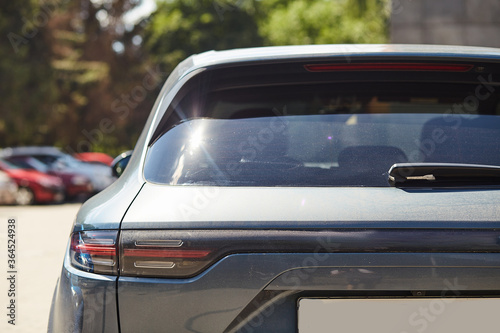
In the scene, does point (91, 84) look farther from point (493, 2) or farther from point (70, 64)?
point (493, 2)

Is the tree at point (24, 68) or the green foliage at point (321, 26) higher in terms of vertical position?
the green foliage at point (321, 26)

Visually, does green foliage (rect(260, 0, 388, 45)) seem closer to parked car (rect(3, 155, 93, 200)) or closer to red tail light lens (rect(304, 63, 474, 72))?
parked car (rect(3, 155, 93, 200))

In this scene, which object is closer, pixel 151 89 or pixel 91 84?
pixel 91 84

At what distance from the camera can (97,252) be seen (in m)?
2.12

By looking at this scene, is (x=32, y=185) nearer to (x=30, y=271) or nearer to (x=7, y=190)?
(x=7, y=190)

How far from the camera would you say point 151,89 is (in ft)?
140

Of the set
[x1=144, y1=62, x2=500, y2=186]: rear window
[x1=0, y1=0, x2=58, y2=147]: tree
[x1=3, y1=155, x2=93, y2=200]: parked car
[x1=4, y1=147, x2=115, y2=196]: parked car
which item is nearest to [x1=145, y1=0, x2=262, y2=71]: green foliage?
[x1=0, y1=0, x2=58, y2=147]: tree

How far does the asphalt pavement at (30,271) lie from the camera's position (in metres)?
5.61

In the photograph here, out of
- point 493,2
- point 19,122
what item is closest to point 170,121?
point 493,2

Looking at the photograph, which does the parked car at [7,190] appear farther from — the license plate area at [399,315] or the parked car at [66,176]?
the license plate area at [399,315]

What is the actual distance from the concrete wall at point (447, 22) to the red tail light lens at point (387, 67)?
56.0 ft

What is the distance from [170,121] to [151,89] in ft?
134

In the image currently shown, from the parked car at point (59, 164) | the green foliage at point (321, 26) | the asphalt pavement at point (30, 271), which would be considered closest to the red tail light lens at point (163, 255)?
the asphalt pavement at point (30, 271)

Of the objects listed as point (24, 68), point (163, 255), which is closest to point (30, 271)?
point (163, 255)
